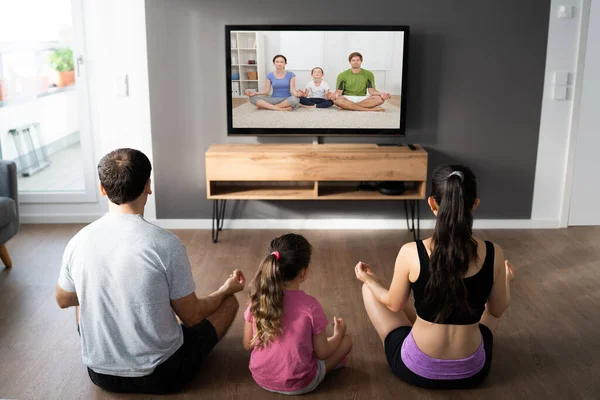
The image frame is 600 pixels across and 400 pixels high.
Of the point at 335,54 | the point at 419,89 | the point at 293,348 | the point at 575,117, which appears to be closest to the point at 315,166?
the point at 335,54

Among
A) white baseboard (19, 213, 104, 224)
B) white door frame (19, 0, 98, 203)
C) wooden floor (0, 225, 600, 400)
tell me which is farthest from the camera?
white baseboard (19, 213, 104, 224)

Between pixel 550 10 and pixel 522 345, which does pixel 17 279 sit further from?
pixel 550 10

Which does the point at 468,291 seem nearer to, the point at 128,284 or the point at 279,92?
the point at 128,284

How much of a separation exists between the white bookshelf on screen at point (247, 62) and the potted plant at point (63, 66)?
1.23 m

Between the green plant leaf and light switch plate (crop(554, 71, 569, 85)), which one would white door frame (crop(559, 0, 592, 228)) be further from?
the green plant leaf

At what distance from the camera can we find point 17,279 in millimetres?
4090

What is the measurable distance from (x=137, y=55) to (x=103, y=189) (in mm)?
2444

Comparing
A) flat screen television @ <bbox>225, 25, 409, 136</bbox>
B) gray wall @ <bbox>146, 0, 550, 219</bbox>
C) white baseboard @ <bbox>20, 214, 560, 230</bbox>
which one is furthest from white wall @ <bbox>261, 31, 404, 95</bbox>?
white baseboard @ <bbox>20, 214, 560, 230</bbox>

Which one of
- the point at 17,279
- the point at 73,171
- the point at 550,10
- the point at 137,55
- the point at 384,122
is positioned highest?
the point at 550,10

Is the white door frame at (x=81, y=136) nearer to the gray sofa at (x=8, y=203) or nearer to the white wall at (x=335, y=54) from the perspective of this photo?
the gray sofa at (x=8, y=203)

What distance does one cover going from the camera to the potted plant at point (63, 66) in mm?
4980

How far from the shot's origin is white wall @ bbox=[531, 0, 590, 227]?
15.4 ft

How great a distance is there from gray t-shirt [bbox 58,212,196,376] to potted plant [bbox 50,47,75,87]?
277 centimetres

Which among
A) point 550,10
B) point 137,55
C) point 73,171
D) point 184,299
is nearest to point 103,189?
point 184,299
